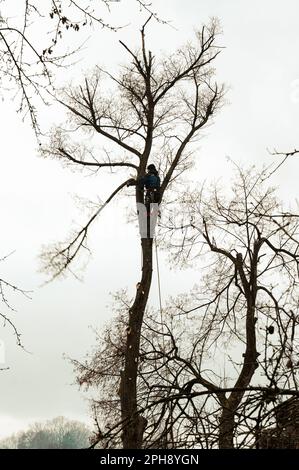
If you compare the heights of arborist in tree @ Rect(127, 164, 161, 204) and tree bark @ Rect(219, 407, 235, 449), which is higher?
arborist in tree @ Rect(127, 164, 161, 204)

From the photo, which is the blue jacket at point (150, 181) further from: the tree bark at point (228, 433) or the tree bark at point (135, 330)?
the tree bark at point (228, 433)

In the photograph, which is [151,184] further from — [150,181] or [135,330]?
[135,330]

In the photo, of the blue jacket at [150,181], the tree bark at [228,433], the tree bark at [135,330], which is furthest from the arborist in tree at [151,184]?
the tree bark at [228,433]

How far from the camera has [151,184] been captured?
12.6m

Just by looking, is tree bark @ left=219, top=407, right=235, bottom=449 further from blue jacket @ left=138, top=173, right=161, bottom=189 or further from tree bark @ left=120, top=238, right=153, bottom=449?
blue jacket @ left=138, top=173, right=161, bottom=189

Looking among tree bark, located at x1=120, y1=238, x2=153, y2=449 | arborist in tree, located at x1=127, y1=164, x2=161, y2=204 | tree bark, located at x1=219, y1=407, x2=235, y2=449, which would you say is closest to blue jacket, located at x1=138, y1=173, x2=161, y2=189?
arborist in tree, located at x1=127, y1=164, x2=161, y2=204

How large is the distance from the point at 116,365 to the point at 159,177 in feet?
12.2

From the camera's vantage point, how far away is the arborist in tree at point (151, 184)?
12.6 metres

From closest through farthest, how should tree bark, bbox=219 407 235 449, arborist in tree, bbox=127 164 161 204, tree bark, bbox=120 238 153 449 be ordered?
tree bark, bbox=219 407 235 449
tree bark, bbox=120 238 153 449
arborist in tree, bbox=127 164 161 204

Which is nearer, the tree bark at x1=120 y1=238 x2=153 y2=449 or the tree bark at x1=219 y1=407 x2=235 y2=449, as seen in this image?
the tree bark at x1=219 y1=407 x2=235 y2=449

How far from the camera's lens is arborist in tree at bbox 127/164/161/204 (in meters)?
12.6
